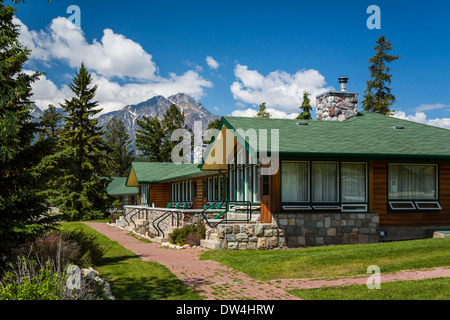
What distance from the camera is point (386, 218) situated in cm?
1606

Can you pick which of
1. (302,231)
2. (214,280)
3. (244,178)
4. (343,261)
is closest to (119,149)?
(244,178)

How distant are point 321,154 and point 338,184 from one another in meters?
1.70

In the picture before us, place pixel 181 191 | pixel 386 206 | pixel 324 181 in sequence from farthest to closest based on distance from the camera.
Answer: pixel 181 191
pixel 386 206
pixel 324 181

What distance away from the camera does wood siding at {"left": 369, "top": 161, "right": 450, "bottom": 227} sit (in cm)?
1598

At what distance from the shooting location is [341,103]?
21312 mm

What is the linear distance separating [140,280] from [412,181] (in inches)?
456

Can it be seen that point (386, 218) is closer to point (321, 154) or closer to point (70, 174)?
point (321, 154)

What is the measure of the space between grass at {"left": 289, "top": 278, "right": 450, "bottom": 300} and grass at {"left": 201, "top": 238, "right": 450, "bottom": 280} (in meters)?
1.41

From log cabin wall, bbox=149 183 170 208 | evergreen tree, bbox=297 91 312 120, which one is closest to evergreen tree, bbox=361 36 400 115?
evergreen tree, bbox=297 91 312 120

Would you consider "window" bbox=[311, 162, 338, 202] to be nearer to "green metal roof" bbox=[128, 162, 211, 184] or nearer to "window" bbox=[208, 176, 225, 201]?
"window" bbox=[208, 176, 225, 201]

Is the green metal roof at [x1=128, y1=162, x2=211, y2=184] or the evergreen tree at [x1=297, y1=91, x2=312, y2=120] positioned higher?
the evergreen tree at [x1=297, y1=91, x2=312, y2=120]

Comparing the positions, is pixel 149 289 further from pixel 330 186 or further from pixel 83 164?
pixel 83 164

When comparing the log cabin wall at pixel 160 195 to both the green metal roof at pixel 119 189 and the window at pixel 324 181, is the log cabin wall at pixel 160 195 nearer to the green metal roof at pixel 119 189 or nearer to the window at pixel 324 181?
the green metal roof at pixel 119 189
